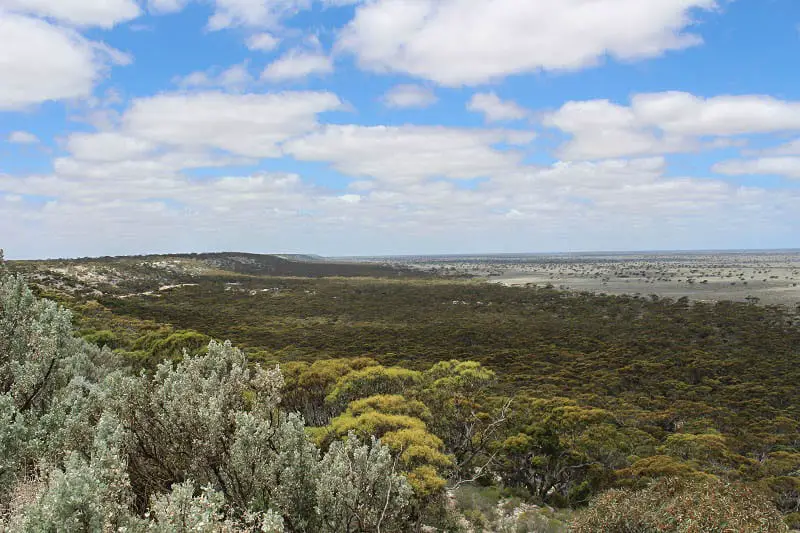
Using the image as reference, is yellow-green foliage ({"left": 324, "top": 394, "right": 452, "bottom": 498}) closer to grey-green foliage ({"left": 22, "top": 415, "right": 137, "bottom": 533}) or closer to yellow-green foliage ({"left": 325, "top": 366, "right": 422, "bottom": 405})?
yellow-green foliage ({"left": 325, "top": 366, "right": 422, "bottom": 405})

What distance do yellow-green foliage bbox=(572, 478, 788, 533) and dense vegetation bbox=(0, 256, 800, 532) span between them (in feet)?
0.16

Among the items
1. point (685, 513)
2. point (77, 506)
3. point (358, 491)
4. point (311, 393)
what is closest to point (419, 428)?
point (358, 491)

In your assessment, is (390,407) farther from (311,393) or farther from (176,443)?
(176,443)

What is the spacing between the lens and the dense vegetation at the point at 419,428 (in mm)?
7809

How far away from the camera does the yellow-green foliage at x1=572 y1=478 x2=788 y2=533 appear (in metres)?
8.45

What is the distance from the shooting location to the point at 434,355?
41.3m

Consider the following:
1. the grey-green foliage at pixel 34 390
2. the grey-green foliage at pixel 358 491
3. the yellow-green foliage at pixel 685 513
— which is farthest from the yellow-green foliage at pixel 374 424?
the grey-green foliage at pixel 34 390

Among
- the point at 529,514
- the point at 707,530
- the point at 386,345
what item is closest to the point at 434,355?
the point at 386,345

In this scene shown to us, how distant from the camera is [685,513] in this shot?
356 inches

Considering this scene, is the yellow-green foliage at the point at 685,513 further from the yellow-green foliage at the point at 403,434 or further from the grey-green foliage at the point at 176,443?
the grey-green foliage at the point at 176,443

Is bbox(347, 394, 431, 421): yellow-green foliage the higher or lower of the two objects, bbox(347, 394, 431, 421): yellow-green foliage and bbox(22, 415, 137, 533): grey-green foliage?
the lower

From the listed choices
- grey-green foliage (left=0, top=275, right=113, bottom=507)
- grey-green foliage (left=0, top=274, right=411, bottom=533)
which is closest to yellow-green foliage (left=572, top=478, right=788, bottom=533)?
grey-green foliage (left=0, top=274, right=411, bottom=533)

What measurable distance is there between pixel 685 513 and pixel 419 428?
25.4ft

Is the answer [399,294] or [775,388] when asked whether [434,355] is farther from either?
[399,294]
